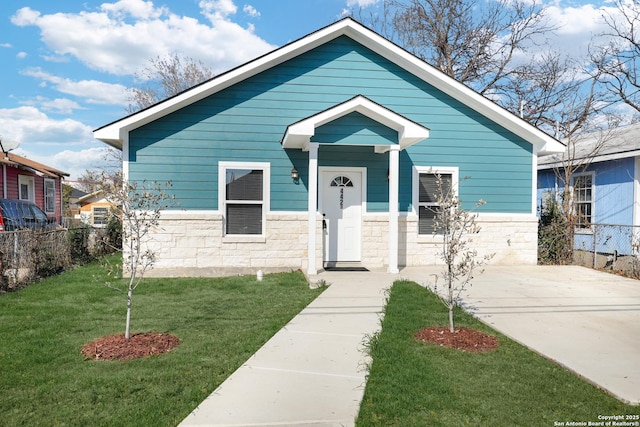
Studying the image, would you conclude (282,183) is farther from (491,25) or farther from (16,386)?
(491,25)

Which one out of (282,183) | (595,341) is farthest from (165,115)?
(595,341)

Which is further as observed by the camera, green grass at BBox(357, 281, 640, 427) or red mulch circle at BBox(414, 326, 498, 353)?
red mulch circle at BBox(414, 326, 498, 353)

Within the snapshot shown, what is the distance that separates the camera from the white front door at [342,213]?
1040 centimetres

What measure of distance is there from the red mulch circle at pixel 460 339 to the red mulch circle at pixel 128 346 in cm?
292

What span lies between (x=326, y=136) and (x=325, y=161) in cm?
125

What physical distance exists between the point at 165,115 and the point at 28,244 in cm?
384

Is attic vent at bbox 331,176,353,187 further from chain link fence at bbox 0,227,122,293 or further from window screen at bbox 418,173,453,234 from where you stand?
chain link fence at bbox 0,227,122,293

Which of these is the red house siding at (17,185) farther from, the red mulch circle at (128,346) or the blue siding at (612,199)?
the blue siding at (612,199)

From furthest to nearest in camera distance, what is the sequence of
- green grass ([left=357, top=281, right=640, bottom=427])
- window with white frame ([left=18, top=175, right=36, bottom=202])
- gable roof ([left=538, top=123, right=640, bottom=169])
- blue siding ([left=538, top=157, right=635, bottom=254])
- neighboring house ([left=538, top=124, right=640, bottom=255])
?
window with white frame ([left=18, top=175, right=36, bottom=202])
blue siding ([left=538, top=157, right=635, bottom=254])
neighboring house ([left=538, top=124, right=640, bottom=255])
gable roof ([left=538, top=123, right=640, bottom=169])
green grass ([left=357, top=281, right=640, bottom=427])

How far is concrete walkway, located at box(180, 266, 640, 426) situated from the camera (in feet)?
11.5

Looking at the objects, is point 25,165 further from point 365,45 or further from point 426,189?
point 426,189

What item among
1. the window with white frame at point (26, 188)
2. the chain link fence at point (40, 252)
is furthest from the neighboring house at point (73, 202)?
the chain link fence at point (40, 252)

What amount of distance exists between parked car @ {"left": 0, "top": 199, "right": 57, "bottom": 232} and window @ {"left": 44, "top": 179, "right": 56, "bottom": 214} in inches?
382

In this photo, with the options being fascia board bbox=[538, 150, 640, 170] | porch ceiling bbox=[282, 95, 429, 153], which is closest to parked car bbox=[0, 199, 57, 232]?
porch ceiling bbox=[282, 95, 429, 153]
